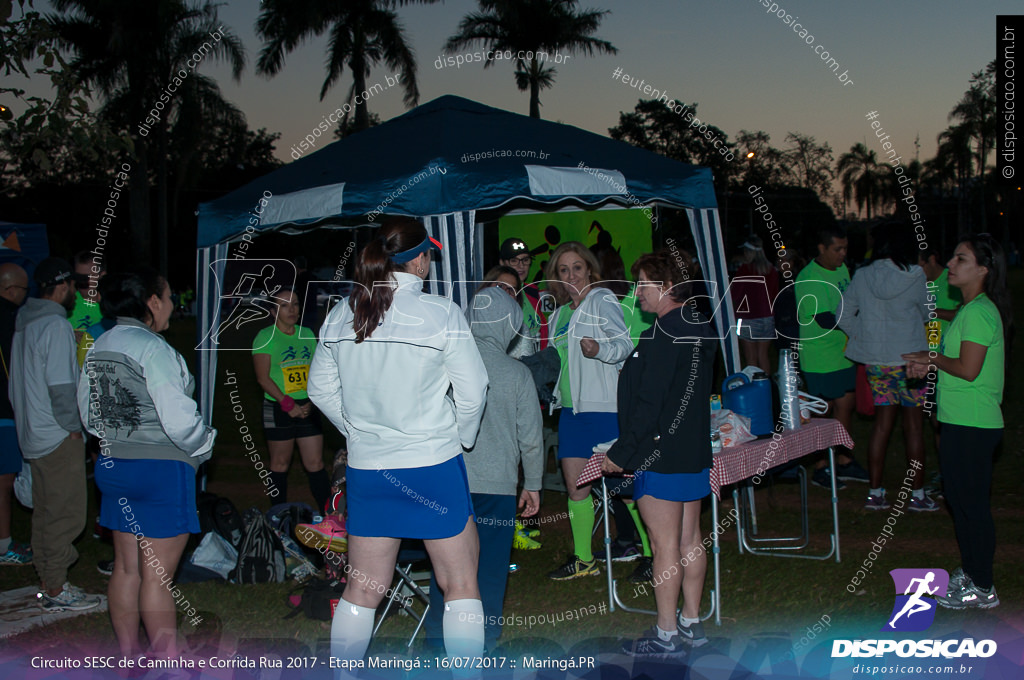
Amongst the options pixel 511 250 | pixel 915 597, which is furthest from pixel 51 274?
pixel 915 597

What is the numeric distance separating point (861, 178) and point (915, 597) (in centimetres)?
7124

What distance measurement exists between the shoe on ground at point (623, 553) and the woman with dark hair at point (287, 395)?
2064mm

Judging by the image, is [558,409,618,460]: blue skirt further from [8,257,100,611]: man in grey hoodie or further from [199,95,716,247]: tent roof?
[8,257,100,611]: man in grey hoodie

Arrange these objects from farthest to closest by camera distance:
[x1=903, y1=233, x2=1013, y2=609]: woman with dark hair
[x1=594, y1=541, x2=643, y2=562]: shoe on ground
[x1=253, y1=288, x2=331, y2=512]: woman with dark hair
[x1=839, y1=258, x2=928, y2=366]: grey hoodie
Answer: [x1=839, y1=258, x2=928, y2=366]: grey hoodie < [x1=253, y1=288, x2=331, y2=512]: woman with dark hair < [x1=594, y1=541, x2=643, y2=562]: shoe on ground < [x1=903, y1=233, x2=1013, y2=609]: woman with dark hair

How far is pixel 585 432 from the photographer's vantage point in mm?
4516

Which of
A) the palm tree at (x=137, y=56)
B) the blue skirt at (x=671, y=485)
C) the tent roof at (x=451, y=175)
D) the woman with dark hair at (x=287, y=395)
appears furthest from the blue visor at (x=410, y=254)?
the palm tree at (x=137, y=56)

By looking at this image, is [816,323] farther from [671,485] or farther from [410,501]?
[410,501]

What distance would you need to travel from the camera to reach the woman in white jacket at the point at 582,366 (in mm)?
4348

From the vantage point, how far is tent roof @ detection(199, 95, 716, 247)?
5625 millimetres

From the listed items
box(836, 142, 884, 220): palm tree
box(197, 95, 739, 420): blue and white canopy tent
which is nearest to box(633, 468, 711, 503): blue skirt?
box(197, 95, 739, 420): blue and white canopy tent

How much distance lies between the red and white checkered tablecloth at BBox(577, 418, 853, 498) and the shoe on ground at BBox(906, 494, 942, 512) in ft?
4.95

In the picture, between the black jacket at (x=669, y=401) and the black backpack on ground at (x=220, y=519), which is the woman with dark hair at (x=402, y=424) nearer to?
the black jacket at (x=669, y=401)

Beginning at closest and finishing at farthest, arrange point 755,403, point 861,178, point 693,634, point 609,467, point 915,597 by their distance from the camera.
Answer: point 609,467
point 693,634
point 915,597
point 755,403
point 861,178

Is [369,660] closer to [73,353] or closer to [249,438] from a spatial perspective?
[73,353]
